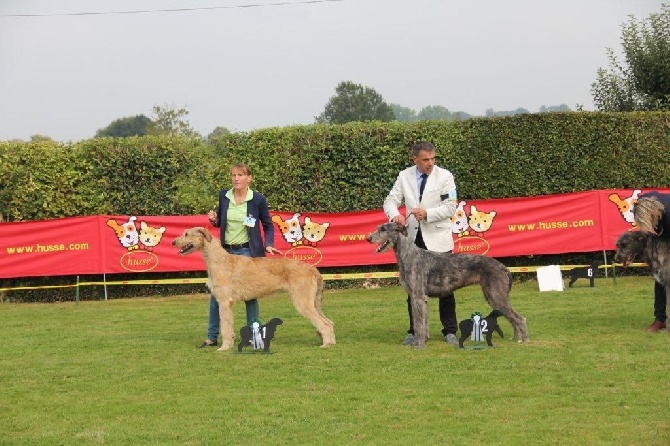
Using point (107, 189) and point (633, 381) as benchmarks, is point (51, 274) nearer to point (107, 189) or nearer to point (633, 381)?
point (107, 189)

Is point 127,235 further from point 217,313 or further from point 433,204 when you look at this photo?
point 433,204

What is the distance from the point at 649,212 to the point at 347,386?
432 centimetres

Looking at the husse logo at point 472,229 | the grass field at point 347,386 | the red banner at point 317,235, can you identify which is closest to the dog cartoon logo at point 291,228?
the red banner at point 317,235

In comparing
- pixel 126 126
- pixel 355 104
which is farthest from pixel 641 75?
pixel 126 126

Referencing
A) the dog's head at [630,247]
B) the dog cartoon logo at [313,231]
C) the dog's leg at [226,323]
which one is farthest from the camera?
the dog cartoon logo at [313,231]

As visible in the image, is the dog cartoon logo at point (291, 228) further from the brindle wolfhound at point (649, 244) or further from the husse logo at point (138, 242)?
the brindle wolfhound at point (649, 244)

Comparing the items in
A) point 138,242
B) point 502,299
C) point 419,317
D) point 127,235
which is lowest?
point 419,317

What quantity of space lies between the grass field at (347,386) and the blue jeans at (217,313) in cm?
33

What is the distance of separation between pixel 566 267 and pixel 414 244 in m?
8.58

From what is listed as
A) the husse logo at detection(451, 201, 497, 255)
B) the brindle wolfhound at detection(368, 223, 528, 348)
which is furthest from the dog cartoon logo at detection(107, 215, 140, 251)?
the brindle wolfhound at detection(368, 223, 528, 348)

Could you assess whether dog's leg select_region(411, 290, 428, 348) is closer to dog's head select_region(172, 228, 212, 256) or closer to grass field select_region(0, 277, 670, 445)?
grass field select_region(0, 277, 670, 445)

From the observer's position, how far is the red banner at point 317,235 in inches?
732

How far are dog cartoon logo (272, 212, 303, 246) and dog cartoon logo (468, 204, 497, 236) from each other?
3258 millimetres

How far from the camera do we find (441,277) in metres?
10.8
